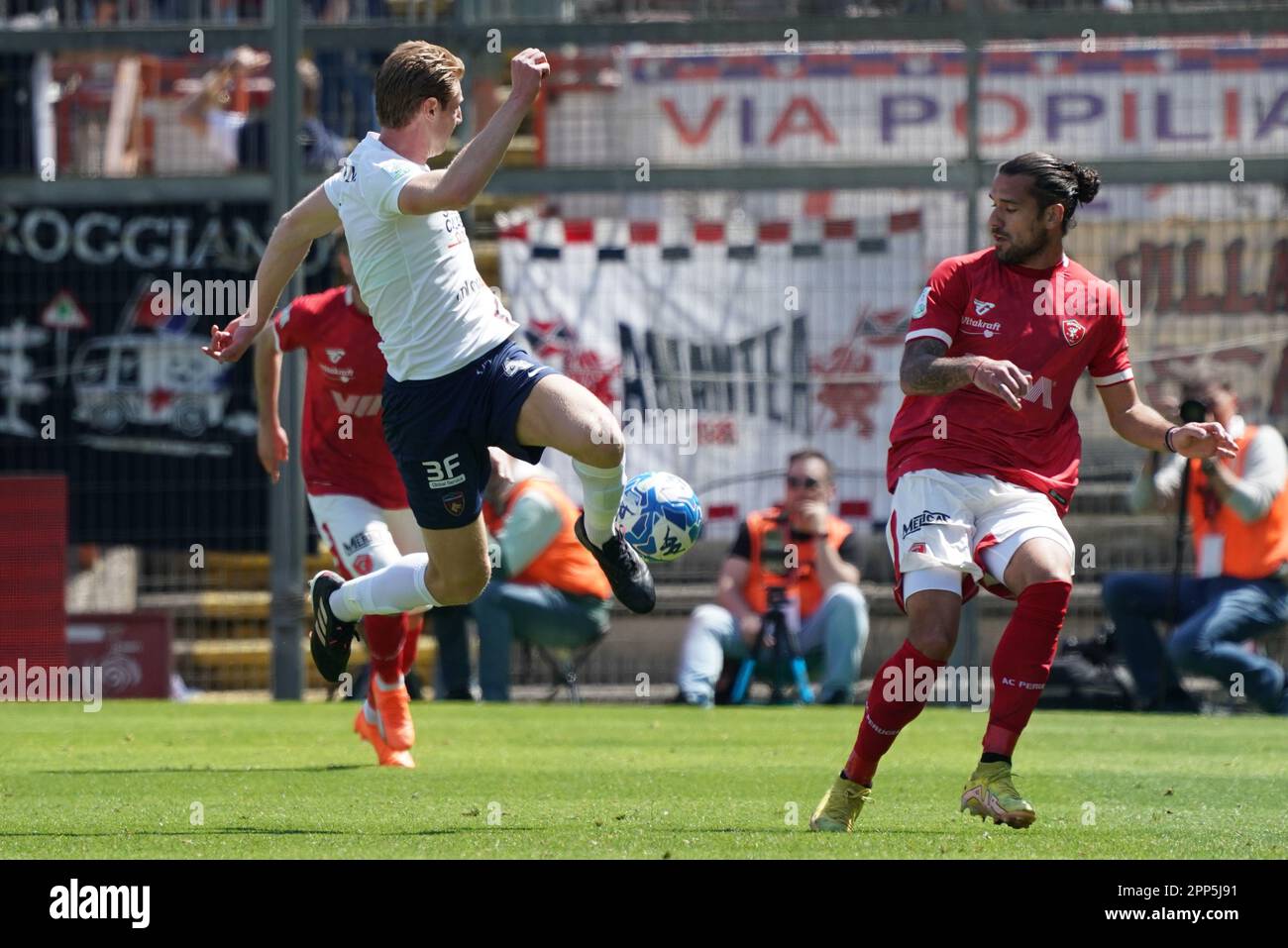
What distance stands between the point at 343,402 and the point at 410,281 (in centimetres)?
236

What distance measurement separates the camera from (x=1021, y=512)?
6961 millimetres

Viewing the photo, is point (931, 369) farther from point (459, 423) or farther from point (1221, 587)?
point (1221, 587)

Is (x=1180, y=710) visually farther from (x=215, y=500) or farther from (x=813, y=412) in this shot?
(x=215, y=500)

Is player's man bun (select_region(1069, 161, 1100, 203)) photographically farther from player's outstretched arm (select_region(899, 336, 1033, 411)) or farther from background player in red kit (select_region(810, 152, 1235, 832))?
player's outstretched arm (select_region(899, 336, 1033, 411))

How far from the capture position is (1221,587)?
1302 cm

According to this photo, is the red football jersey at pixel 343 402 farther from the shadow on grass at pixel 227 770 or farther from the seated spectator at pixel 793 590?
the seated spectator at pixel 793 590

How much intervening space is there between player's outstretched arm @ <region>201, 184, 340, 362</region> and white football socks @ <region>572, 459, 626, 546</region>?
122 cm

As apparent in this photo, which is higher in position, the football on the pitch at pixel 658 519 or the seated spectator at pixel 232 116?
the seated spectator at pixel 232 116

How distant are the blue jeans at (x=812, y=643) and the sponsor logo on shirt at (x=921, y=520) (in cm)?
611

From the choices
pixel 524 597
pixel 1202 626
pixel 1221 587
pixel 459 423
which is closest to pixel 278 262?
pixel 459 423

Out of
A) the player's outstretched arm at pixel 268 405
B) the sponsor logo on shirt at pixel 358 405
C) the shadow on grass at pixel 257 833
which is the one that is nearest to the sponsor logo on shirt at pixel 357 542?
the player's outstretched arm at pixel 268 405

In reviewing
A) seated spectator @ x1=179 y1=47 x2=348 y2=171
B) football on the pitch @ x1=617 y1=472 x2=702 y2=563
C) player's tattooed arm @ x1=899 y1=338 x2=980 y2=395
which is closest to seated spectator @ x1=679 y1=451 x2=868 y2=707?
seated spectator @ x1=179 y1=47 x2=348 y2=171

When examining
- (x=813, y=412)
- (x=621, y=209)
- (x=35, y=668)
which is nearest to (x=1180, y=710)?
(x=813, y=412)

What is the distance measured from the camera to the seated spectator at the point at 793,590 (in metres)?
13.2
